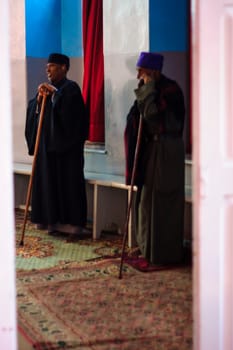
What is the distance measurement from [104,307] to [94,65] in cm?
304

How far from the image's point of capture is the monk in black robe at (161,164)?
4.28 meters

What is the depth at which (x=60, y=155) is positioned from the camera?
17.1 feet

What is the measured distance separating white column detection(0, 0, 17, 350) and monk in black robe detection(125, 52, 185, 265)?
2.30 meters

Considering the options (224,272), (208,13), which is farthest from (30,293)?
(208,13)

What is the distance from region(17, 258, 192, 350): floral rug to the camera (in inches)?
117

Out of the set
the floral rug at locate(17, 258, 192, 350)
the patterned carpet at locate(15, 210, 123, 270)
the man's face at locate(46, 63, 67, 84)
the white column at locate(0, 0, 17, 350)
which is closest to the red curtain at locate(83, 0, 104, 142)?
the man's face at locate(46, 63, 67, 84)

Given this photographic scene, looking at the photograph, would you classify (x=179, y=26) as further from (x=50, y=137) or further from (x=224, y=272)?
(x=224, y=272)

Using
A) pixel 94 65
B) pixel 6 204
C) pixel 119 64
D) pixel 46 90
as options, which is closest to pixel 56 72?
pixel 46 90

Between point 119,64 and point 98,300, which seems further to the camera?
point 119,64

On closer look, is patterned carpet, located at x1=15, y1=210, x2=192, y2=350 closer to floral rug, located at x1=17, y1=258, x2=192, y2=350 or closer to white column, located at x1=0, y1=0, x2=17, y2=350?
floral rug, located at x1=17, y1=258, x2=192, y2=350

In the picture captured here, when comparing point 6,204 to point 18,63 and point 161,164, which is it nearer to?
point 161,164

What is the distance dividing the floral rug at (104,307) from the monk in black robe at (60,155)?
0.90 meters

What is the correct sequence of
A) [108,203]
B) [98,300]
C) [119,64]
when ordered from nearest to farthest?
[98,300] < [108,203] < [119,64]

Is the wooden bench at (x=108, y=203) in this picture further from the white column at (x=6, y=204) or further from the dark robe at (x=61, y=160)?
the white column at (x=6, y=204)
